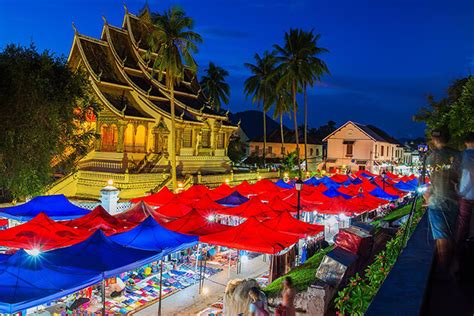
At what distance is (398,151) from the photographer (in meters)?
77.8

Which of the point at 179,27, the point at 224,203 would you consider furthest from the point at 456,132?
the point at 179,27

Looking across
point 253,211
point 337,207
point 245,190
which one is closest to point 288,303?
point 253,211

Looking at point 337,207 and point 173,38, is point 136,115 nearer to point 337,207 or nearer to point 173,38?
point 173,38

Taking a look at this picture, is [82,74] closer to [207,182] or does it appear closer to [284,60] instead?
[207,182]

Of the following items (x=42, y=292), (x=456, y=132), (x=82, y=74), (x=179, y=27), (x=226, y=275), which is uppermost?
(x=179, y=27)

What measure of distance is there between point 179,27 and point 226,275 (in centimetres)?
1886

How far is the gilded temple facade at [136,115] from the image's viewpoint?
3039 centimetres

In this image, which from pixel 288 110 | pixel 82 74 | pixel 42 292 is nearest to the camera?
pixel 42 292

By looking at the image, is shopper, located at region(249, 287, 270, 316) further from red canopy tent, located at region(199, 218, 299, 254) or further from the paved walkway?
the paved walkway

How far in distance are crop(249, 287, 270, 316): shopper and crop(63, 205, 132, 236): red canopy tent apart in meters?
7.75

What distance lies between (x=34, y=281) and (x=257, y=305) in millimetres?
4218

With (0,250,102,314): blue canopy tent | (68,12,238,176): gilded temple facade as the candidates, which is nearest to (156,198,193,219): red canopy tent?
(0,250,102,314): blue canopy tent

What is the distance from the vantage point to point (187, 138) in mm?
36688

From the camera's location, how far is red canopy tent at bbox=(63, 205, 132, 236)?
14008 mm
